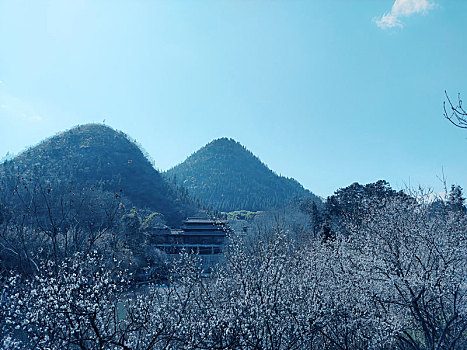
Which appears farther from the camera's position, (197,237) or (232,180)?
(232,180)

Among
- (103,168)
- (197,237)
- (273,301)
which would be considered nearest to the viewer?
(273,301)

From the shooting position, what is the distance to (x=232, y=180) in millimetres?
108875

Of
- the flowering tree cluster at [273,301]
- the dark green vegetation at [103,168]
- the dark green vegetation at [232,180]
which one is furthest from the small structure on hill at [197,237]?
the dark green vegetation at [232,180]

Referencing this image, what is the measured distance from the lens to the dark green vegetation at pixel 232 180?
94.4 metres

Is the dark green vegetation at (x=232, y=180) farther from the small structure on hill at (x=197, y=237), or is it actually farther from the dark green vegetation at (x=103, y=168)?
the small structure on hill at (x=197, y=237)

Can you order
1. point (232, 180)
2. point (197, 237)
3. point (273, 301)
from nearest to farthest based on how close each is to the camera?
point (273, 301), point (197, 237), point (232, 180)

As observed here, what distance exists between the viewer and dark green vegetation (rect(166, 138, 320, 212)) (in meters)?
94.4

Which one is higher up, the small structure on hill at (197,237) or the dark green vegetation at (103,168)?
the dark green vegetation at (103,168)

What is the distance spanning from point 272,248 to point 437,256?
4.37 meters

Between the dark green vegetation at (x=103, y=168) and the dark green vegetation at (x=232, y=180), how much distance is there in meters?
17.9

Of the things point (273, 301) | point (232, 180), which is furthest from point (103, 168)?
point (273, 301)

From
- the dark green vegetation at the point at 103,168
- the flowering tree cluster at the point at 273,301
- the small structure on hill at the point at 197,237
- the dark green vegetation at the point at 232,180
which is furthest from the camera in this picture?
the dark green vegetation at the point at 232,180

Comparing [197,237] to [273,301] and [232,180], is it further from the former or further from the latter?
[232,180]

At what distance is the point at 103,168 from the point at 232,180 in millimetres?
56460
